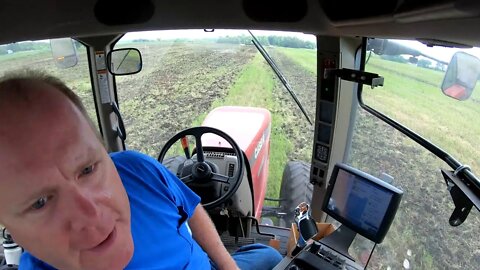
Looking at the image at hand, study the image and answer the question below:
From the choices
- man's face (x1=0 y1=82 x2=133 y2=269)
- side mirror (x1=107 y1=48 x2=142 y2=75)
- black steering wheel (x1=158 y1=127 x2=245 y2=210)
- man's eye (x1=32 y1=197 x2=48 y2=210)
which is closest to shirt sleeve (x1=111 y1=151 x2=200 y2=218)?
man's face (x1=0 y1=82 x2=133 y2=269)

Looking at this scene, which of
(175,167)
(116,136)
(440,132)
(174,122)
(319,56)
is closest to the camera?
(440,132)

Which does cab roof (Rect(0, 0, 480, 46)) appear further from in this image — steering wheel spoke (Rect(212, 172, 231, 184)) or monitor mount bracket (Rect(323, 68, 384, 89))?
steering wheel spoke (Rect(212, 172, 231, 184))

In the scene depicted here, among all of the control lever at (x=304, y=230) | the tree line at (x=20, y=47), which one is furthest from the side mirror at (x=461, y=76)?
the tree line at (x=20, y=47)

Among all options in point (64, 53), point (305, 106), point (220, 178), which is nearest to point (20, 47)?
point (64, 53)

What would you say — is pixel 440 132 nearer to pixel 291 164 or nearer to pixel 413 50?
pixel 413 50

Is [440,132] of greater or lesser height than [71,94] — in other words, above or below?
below

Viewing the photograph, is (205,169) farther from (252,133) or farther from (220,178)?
(252,133)

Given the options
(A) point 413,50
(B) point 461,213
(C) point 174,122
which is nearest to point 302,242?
(B) point 461,213
